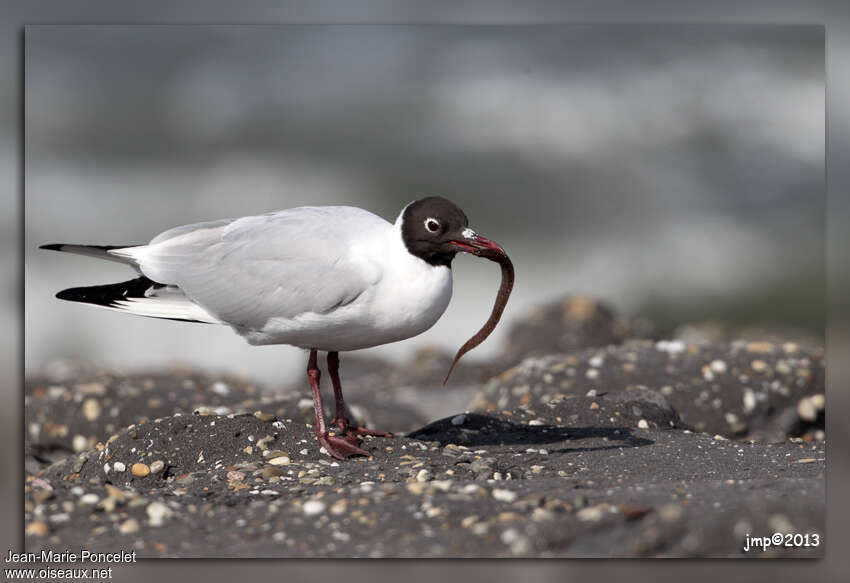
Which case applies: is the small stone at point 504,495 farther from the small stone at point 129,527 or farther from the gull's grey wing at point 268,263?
the small stone at point 129,527

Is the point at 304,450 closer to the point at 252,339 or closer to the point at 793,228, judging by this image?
the point at 252,339

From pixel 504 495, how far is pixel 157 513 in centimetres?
131

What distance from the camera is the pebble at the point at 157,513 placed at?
3.66 metres

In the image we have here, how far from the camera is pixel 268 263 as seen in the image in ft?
15.2

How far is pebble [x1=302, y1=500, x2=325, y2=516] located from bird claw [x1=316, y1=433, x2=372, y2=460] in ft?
2.94

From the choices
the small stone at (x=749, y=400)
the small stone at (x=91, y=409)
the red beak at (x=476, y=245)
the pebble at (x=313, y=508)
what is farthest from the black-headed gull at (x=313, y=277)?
the small stone at (x=749, y=400)

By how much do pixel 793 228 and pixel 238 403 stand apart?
4.70 metres

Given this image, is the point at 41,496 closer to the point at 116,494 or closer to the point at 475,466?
the point at 116,494

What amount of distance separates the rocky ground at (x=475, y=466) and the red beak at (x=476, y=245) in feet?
3.11

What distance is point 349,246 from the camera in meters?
4.53

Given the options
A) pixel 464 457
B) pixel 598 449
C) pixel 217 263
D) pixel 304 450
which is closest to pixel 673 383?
pixel 598 449

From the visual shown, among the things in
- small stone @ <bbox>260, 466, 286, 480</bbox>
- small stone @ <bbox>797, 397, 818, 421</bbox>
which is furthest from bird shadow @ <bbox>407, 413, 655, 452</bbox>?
small stone @ <bbox>797, 397, 818, 421</bbox>

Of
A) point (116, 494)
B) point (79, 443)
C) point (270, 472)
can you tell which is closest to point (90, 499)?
point (116, 494)

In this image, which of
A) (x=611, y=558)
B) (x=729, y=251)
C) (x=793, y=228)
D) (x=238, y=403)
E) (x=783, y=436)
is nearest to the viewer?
(x=611, y=558)
